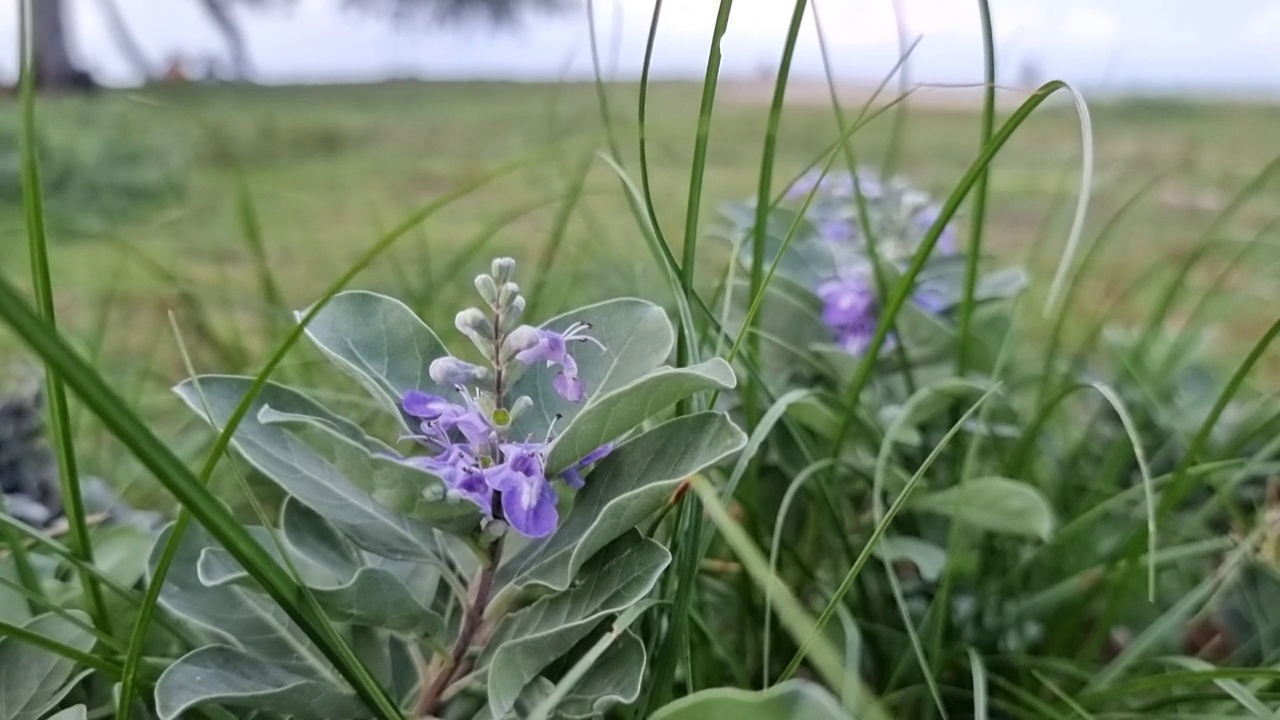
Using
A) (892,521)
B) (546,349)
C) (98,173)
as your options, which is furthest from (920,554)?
(98,173)

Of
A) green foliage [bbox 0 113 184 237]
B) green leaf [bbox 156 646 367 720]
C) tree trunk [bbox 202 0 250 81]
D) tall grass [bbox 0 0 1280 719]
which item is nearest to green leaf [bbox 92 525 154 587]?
tall grass [bbox 0 0 1280 719]

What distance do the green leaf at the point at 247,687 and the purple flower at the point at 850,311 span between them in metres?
0.37

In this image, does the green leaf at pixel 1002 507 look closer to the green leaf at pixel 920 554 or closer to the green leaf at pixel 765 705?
the green leaf at pixel 920 554

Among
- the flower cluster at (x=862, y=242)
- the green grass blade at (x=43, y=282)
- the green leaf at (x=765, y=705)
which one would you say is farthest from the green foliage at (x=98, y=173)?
the green leaf at (x=765, y=705)

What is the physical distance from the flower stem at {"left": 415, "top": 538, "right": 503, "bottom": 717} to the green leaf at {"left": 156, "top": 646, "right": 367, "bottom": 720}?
0.02 meters

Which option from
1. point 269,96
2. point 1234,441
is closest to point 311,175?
point 269,96

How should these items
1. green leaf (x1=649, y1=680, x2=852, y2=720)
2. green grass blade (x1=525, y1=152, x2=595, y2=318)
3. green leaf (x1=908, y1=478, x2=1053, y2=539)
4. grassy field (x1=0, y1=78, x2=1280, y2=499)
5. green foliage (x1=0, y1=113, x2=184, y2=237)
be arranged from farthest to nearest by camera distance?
1. green foliage (x1=0, y1=113, x2=184, y2=237)
2. grassy field (x1=0, y1=78, x2=1280, y2=499)
3. green grass blade (x1=525, y1=152, x2=595, y2=318)
4. green leaf (x1=908, y1=478, x2=1053, y2=539)
5. green leaf (x1=649, y1=680, x2=852, y2=720)

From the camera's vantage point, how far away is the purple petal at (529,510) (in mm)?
281

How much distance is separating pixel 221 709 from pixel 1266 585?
510 millimetres

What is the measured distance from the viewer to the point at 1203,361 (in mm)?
752

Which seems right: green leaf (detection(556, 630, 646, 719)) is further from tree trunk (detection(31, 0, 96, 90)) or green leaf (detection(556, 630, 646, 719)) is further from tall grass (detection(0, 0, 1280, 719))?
tree trunk (detection(31, 0, 96, 90))

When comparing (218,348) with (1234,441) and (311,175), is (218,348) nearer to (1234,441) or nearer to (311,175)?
(1234,441)

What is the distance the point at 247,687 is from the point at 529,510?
12 centimetres

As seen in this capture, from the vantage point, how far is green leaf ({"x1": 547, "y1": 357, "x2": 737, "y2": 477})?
271 millimetres
